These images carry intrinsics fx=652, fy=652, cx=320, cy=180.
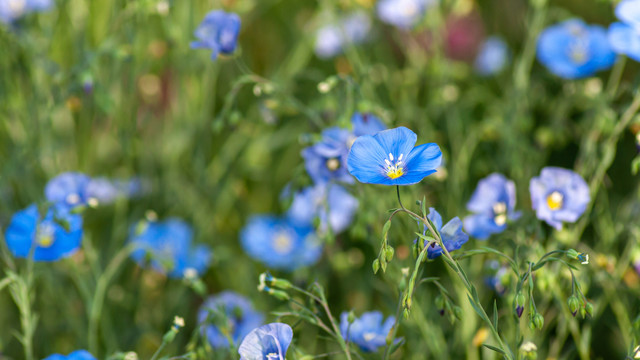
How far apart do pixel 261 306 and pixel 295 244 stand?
0.25m

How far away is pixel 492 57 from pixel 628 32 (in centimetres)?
102

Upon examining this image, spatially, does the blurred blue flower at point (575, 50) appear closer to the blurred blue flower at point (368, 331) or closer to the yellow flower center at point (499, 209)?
the yellow flower center at point (499, 209)

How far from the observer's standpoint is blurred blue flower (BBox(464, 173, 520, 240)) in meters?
1.53

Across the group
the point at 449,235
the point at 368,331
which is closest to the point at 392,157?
the point at 449,235

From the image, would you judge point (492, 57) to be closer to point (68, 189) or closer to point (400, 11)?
point (400, 11)

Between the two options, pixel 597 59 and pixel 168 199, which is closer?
pixel 597 59

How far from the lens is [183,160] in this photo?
247 centimetres

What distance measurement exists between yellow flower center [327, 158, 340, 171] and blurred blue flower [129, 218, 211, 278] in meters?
0.64

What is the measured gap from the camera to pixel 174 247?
7.16 ft

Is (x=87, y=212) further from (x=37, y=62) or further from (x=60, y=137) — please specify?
(x=37, y=62)

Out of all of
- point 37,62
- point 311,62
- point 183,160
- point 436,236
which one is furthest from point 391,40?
point 436,236

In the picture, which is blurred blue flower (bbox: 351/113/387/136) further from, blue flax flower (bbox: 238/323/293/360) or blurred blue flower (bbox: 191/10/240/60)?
blue flax flower (bbox: 238/323/293/360)

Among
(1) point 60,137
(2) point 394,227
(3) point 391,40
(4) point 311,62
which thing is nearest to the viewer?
(2) point 394,227

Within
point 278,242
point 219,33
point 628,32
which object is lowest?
point 278,242
